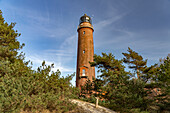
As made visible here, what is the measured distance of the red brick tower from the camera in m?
18.2

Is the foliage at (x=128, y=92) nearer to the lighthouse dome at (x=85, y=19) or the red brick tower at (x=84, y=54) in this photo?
the red brick tower at (x=84, y=54)

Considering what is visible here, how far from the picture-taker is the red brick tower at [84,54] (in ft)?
59.9

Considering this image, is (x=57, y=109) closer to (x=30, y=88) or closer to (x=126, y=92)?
(x=30, y=88)

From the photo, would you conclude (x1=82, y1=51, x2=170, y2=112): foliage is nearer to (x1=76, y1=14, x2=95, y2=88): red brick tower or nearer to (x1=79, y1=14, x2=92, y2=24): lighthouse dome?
(x1=76, y1=14, x2=95, y2=88): red brick tower

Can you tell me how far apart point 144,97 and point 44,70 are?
7.46m

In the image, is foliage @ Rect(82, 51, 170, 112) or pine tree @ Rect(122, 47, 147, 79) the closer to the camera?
foliage @ Rect(82, 51, 170, 112)

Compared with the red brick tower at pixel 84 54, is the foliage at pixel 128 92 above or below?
below

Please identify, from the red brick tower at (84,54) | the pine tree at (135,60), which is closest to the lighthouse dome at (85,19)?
the red brick tower at (84,54)

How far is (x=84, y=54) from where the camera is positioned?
1922 cm

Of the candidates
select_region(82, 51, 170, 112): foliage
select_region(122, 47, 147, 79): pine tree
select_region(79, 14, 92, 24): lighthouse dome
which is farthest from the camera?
select_region(79, 14, 92, 24): lighthouse dome

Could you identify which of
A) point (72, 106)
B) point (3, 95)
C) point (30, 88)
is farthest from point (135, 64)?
point (3, 95)

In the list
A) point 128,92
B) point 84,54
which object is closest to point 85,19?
point 84,54

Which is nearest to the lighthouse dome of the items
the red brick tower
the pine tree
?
the red brick tower

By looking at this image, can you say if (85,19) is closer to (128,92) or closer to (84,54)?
(84,54)
